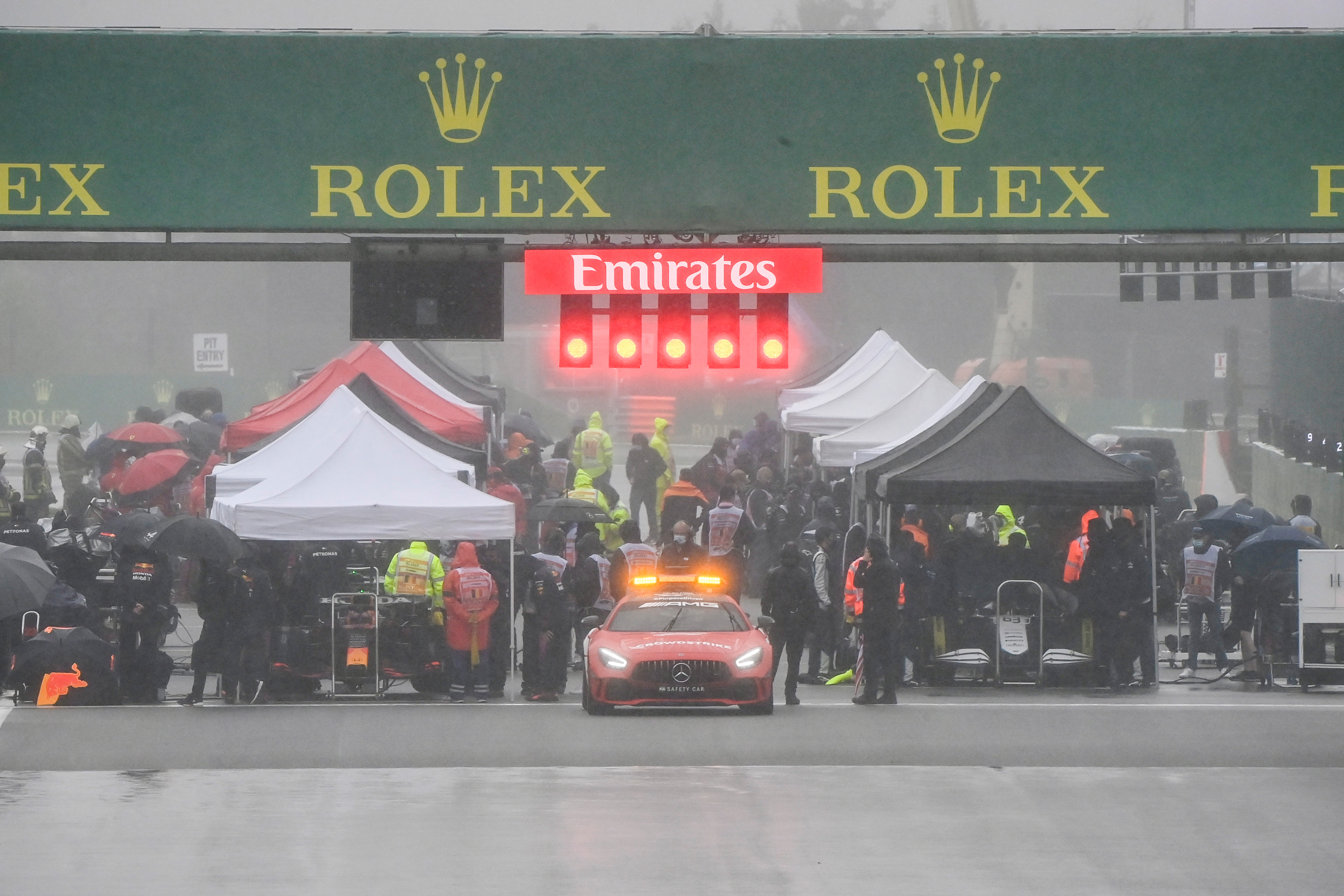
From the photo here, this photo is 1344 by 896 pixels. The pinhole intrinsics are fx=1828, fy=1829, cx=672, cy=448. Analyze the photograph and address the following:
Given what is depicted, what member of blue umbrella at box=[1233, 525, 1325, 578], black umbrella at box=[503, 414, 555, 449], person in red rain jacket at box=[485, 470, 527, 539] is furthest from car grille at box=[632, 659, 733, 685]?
black umbrella at box=[503, 414, 555, 449]

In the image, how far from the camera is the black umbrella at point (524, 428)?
31047 millimetres

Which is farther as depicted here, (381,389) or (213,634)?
(381,389)

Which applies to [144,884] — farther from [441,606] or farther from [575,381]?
[575,381]

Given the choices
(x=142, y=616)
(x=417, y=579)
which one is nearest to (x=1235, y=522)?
(x=417, y=579)

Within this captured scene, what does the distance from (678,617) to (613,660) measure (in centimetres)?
101

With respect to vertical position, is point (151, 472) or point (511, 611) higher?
point (151, 472)

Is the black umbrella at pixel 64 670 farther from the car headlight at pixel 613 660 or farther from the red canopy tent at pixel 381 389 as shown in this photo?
the red canopy tent at pixel 381 389

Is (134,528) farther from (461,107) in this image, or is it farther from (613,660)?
(461,107)

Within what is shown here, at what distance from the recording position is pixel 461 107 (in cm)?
1076

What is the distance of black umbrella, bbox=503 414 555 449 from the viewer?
3105 cm

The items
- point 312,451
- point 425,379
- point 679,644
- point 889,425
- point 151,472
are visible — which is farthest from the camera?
point 425,379

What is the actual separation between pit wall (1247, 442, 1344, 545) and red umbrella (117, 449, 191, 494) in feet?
57.0

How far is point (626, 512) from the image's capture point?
22.9 m

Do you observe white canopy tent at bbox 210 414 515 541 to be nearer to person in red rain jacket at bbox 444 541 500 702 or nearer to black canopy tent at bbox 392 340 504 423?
person in red rain jacket at bbox 444 541 500 702
